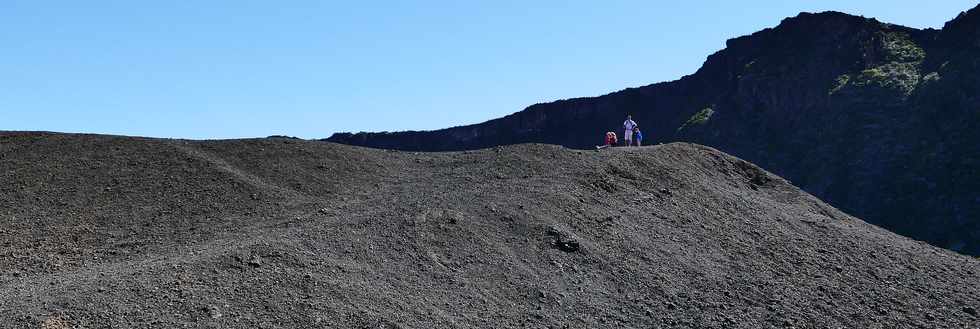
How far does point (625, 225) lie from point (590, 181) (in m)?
2.00

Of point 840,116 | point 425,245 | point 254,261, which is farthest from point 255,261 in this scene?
point 840,116

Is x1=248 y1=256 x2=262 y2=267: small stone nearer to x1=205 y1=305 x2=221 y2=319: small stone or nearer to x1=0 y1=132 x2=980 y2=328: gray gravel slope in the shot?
x1=0 y1=132 x2=980 y2=328: gray gravel slope

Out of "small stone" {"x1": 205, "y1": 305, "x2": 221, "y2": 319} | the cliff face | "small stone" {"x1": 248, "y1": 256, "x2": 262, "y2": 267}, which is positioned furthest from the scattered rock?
the cliff face

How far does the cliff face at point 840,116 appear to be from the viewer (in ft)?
150

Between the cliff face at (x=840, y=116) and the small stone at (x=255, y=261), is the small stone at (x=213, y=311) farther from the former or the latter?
the cliff face at (x=840, y=116)

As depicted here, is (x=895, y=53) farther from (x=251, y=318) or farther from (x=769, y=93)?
(x=251, y=318)

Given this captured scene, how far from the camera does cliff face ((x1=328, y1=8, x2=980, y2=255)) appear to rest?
1802 inches

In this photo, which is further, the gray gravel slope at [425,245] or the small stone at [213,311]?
the gray gravel slope at [425,245]

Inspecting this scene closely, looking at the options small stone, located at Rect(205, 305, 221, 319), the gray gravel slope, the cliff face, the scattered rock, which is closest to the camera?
small stone, located at Rect(205, 305, 221, 319)

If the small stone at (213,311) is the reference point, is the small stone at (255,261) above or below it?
above

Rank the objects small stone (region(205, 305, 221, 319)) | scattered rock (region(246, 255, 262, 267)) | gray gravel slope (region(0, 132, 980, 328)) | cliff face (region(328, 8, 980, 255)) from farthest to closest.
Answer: cliff face (region(328, 8, 980, 255)) → scattered rock (region(246, 255, 262, 267)) → gray gravel slope (region(0, 132, 980, 328)) → small stone (region(205, 305, 221, 319))

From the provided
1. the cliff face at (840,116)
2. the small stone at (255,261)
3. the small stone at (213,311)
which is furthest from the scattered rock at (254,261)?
the cliff face at (840,116)

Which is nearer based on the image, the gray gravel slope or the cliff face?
the gray gravel slope

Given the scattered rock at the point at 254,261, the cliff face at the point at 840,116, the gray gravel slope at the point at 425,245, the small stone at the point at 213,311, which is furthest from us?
the cliff face at the point at 840,116
